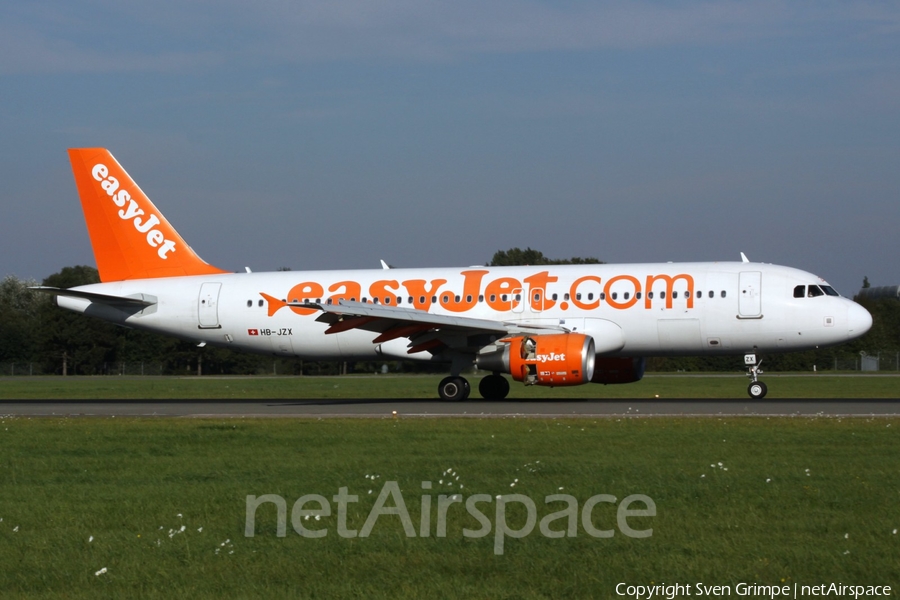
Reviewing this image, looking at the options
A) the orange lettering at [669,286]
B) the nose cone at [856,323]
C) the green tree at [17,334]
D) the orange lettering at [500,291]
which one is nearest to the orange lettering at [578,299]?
the orange lettering at [669,286]

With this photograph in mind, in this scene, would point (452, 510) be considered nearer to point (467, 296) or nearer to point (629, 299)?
point (629, 299)

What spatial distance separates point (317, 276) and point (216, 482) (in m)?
19.9

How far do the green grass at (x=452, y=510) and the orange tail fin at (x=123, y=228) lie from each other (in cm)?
1568

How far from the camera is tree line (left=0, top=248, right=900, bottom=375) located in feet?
244

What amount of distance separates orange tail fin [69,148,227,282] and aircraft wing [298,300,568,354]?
753cm

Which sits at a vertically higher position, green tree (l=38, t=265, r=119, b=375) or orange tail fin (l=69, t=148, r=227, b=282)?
orange tail fin (l=69, t=148, r=227, b=282)

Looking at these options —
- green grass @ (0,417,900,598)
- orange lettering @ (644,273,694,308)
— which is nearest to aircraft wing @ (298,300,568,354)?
orange lettering @ (644,273,694,308)

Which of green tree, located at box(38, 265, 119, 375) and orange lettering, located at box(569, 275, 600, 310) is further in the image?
green tree, located at box(38, 265, 119, 375)

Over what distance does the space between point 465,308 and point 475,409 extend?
4.99 m

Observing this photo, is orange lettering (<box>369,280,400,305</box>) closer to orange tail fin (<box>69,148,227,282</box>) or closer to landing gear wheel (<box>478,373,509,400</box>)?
landing gear wheel (<box>478,373,509,400</box>)

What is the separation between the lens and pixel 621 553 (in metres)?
8.07

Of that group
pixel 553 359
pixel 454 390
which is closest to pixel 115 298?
pixel 454 390

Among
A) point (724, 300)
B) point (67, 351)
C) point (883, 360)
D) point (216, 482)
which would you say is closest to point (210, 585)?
point (216, 482)

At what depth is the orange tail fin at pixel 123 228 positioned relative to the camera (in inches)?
1307
